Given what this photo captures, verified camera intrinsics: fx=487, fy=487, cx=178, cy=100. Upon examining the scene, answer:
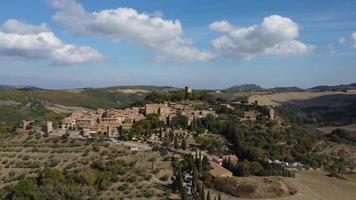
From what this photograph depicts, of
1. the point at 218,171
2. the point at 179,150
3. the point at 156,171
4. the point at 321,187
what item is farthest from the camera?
the point at 179,150

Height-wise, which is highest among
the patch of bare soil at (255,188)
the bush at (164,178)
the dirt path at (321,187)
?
the bush at (164,178)

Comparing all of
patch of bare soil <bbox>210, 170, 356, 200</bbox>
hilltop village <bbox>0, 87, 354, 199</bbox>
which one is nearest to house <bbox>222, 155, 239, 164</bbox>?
hilltop village <bbox>0, 87, 354, 199</bbox>

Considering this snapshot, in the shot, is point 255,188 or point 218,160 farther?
point 218,160

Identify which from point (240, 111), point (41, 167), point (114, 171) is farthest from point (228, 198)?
point (240, 111)

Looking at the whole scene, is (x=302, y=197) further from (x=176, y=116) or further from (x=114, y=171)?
(x=176, y=116)

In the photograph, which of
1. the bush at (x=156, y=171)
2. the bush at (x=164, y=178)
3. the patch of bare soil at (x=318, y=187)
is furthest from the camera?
the bush at (x=156, y=171)

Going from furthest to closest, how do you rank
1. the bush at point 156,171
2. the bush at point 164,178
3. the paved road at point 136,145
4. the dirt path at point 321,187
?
1. the paved road at point 136,145
2. the bush at point 156,171
3. the dirt path at point 321,187
4. the bush at point 164,178

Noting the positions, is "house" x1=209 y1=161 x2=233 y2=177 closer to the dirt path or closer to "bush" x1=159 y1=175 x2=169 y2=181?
"bush" x1=159 y1=175 x2=169 y2=181

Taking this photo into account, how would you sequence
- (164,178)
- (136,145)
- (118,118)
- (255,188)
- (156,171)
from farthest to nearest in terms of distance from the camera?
(118,118) → (136,145) → (156,171) → (164,178) → (255,188)

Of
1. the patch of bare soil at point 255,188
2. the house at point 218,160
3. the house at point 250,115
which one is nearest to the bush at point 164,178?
the patch of bare soil at point 255,188

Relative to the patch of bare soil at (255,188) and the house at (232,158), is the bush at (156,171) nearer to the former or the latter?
the patch of bare soil at (255,188)

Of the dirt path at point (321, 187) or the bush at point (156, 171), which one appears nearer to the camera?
the dirt path at point (321, 187)

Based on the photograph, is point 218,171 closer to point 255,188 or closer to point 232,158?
point 255,188

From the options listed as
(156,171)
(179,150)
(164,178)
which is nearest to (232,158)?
(179,150)
